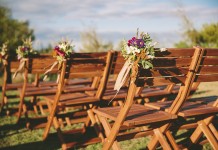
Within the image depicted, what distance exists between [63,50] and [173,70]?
64.3 inches

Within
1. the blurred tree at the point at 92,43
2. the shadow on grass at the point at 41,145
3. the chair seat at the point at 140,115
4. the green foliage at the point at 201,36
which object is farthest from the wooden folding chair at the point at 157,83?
the green foliage at the point at 201,36

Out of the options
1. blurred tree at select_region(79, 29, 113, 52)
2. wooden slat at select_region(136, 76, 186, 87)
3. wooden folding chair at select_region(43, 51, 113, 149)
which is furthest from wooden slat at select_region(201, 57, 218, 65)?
blurred tree at select_region(79, 29, 113, 52)

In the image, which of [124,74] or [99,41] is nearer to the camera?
[124,74]

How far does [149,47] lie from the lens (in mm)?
2768

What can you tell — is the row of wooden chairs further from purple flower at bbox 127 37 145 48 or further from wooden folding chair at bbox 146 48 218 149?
purple flower at bbox 127 37 145 48

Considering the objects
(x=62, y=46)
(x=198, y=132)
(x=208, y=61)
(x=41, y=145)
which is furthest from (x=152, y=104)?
(x=41, y=145)

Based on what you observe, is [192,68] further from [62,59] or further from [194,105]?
[62,59]

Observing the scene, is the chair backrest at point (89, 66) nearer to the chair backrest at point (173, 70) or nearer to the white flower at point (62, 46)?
the white flower at point (62, 46)

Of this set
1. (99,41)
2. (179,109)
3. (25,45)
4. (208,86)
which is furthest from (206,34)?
(179,109)

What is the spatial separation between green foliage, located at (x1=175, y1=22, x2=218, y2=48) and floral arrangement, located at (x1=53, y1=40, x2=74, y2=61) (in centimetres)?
1636

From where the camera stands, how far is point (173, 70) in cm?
304

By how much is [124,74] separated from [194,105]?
1478 millimetres

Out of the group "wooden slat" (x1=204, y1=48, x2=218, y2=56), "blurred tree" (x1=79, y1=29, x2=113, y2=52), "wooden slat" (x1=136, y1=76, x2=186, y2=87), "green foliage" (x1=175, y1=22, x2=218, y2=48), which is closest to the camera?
"wooden slat" (x1=136, y1=76, x2=186, y2=87)

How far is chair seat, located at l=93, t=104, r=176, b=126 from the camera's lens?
116 inches
